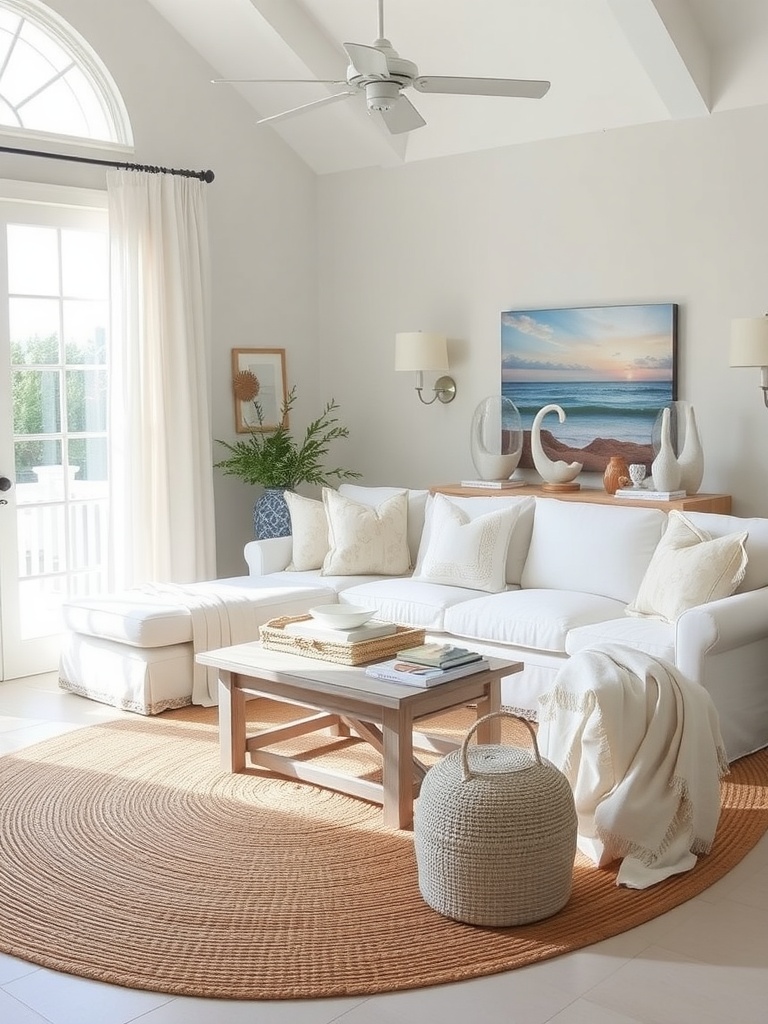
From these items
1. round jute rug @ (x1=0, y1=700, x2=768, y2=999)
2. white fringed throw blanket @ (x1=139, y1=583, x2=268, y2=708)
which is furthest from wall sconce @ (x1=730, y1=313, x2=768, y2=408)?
white fringed throw blanket @ (x1=139, y1=583, x2=268, y2=708)

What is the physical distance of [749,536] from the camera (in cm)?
458

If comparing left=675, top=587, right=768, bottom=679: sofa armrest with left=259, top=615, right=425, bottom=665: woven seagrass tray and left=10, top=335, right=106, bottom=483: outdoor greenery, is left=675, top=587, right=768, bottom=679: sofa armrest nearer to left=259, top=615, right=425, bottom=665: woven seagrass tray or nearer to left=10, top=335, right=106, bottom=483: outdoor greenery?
left=259, top=615, right=425, bottom=665: woven seagrass tray

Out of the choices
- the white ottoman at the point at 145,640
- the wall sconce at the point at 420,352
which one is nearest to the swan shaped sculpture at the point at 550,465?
the wall sconce at the point at 420,352

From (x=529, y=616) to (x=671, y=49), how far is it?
101 inches

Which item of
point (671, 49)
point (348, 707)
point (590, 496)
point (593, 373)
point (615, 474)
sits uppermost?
point (671, 49)

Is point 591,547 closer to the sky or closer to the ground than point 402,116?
closer to the ground

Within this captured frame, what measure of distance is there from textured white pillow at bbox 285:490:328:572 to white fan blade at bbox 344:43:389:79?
2588 millimetres

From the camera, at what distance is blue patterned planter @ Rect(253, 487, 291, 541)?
6.35m

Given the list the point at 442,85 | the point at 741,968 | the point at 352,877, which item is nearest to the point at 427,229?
the point at 442,85

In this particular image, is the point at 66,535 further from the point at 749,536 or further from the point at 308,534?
the point at 749,536

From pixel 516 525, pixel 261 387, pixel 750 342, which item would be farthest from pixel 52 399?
pixel 750 342

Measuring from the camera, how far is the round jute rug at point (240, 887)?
2.81 metres

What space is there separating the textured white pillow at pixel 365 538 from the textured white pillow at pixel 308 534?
70 mm

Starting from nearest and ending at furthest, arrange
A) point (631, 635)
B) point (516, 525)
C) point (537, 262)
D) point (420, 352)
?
point (631, 635), point (516, 525), point (537, 262), point (420, 352)
